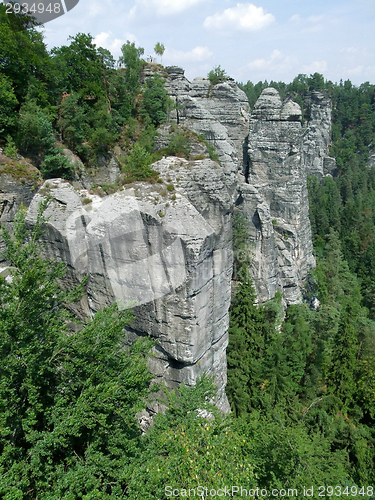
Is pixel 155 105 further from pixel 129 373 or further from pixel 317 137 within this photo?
pixel 317 137

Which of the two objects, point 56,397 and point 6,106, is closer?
point 56,397

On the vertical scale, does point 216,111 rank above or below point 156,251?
above

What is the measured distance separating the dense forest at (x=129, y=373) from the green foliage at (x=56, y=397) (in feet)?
0.13

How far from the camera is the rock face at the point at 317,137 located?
69562mm

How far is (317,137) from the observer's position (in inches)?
2736

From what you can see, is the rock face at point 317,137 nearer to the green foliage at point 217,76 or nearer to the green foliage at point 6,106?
the green foliage at point 217,76

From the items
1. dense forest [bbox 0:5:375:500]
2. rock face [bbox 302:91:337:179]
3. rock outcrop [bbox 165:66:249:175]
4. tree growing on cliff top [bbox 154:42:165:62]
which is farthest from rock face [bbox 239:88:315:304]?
rock face [bbox 302:91:337:179]

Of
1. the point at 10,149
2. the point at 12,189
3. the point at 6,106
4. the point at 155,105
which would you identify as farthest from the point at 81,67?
the point at 12,189

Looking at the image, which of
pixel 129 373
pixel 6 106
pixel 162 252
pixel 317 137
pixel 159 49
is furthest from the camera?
pixel 317 137

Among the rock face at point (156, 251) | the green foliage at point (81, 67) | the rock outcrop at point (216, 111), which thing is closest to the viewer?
the rock face at point (156, 251)

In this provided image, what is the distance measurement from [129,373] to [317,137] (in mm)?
72181

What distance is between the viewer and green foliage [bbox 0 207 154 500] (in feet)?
23.6

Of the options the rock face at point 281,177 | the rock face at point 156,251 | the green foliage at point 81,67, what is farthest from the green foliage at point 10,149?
the rock face at point 281,177

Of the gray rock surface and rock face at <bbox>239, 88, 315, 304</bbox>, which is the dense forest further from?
rock face at <bbox>239, 88, 315, 304</bbox>
